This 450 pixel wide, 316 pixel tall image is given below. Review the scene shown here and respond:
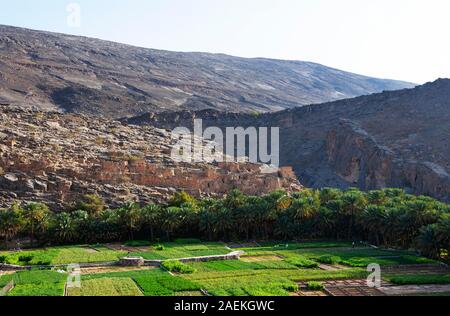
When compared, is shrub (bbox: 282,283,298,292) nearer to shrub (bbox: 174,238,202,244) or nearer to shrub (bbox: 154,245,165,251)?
shrub (bbox: 154,245,165,251)

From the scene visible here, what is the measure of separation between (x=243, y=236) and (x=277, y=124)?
2201 inches

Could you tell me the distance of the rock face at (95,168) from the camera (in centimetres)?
5506

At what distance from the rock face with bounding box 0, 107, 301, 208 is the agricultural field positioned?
1400 cm

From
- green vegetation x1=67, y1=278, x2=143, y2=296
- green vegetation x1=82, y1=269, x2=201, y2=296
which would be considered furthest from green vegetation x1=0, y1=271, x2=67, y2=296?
green vegetation x1=82, y1=269, x2=201, y2=296

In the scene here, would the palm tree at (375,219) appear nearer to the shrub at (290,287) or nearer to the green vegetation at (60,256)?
the shrub at (290,287)

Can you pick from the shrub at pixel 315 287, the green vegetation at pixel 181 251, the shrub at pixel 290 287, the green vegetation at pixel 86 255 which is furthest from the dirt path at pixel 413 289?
the green vegetation at pixel 86 255

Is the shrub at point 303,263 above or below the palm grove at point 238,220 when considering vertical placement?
below

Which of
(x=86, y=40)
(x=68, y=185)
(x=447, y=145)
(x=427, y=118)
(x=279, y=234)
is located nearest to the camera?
(x=279, y=234)

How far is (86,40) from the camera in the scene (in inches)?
7367

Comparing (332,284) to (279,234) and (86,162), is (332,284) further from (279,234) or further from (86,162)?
(86,162)

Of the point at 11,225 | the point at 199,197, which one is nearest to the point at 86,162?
the point at 199,197

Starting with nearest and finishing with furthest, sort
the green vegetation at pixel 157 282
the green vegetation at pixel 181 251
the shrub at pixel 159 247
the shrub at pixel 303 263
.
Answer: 1. the green vegetation at pixel 157 282
2. the shrub at pixel 303 263
3. the green vegetation at pixel 181 251
4. the shrub at pixel 159 247

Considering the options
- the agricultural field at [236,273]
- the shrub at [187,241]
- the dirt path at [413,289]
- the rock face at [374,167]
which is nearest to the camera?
the agricultural field at [236,273]

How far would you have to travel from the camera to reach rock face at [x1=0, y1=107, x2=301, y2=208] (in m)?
55.1
